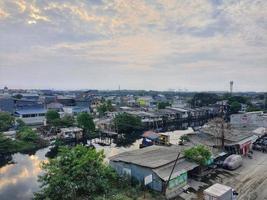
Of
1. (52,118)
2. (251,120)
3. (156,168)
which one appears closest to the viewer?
(156,168)

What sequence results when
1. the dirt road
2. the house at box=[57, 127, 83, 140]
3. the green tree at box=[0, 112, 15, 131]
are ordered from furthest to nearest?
the house at box=[57, 127, 83, 140], the green tree at box=[0, 112, 15, 131], the dirt road

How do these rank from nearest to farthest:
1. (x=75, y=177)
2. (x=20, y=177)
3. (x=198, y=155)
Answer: (x=75, y=177)
(x=198, y=155)
(x=20, y=177)

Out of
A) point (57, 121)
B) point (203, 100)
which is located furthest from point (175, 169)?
point (203, 100)

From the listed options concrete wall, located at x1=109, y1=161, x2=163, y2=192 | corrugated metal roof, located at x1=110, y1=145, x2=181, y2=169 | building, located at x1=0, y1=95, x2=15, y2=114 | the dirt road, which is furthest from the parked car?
building, located at x1=0, y1=95, x2=15, y2=114

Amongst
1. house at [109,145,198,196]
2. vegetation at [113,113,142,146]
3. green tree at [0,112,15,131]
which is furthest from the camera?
vegetation at [113,113,142,146]

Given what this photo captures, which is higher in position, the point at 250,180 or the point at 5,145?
the point at 5,145

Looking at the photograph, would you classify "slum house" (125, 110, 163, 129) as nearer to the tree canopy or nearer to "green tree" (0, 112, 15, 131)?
the tree canopy

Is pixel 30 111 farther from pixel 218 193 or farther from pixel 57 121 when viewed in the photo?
pixel 218 193
